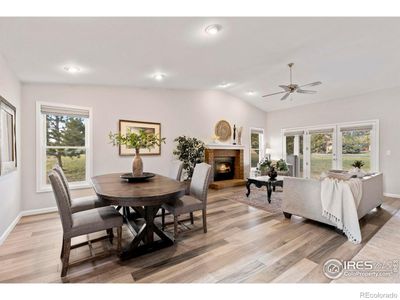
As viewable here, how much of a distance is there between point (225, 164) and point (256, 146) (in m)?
1.66

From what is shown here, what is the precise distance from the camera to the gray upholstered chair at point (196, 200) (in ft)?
8.15

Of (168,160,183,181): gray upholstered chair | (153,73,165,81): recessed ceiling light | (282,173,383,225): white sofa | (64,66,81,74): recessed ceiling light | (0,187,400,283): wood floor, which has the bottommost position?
(0,187,400,283): wood floor

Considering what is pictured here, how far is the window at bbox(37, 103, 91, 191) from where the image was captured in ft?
11.8

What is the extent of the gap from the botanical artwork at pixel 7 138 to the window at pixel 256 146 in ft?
20.4

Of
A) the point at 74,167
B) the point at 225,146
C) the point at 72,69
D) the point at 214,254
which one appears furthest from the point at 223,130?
the point at 214,254

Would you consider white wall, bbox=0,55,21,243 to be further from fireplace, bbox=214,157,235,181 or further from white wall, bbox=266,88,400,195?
white wall, bbox=266,88,400,195

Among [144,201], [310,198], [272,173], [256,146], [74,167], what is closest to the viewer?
[144,201]

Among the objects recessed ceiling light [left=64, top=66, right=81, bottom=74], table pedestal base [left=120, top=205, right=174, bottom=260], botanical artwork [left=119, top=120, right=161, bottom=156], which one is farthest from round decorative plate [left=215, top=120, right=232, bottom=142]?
table pedestal base [left=120, top=205, right=174, bottom=260]

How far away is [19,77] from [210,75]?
11.0ft

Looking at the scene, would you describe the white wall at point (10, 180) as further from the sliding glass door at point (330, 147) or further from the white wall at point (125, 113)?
the sliding glass door at point (330, 147)

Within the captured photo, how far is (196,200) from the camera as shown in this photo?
8.94 feet

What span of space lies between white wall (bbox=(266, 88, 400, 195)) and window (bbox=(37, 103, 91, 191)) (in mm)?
6280

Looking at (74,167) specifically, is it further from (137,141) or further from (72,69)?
(137,141)

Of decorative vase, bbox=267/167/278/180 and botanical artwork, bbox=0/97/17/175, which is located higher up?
botanical artwork, bbox=0/97/17/175
